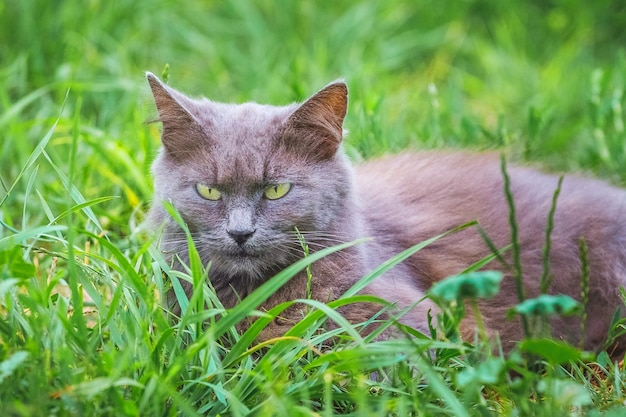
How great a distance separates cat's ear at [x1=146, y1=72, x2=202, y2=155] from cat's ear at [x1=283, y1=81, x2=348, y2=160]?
30cm

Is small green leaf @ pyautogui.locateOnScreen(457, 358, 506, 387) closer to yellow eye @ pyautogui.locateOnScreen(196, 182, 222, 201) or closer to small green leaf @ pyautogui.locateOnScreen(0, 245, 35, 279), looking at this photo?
yellow eye @ pyautogui.locateOnScreen(196, 182, 222, 201)

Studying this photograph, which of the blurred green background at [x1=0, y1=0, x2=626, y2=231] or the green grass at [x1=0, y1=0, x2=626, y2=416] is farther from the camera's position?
the blurred green background at [x1=0, y1=0, x2=626, y2=231]

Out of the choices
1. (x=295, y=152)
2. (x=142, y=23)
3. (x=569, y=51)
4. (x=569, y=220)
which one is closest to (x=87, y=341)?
(x=295, y=152)

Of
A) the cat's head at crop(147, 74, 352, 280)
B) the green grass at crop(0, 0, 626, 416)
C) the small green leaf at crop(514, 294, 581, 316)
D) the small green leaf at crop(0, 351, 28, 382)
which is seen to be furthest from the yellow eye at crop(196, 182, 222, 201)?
the small green leaf at crop(514, 294, 581, 316)

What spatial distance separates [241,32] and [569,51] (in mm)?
2206

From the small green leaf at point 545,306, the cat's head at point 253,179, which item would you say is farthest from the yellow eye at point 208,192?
the small green leaf at point 545,306

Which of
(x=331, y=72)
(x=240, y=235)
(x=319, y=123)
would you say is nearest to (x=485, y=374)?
(x=240, y=235)

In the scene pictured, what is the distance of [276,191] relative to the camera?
262cm

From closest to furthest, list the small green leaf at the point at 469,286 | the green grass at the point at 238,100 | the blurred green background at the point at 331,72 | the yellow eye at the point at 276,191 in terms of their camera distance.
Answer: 1. the small green leaf at the point at 469,286
2. the green grass at the point at 238,100
3. the yellow eye at the point at 276,191
4. the blurred green background at the point at 331,72

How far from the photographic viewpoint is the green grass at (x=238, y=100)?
2.10 metres

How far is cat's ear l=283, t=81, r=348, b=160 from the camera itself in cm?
265

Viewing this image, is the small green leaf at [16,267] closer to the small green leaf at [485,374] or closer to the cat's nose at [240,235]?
the cat's nose at [240,235]

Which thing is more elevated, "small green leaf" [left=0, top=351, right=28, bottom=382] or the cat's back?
"small green leaf" [left=0, top=351, right=28, bottom=382]

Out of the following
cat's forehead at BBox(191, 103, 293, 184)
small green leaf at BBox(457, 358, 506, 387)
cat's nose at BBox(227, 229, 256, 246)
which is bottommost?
small green leaf at BBox(457, 358, 506, 387)
